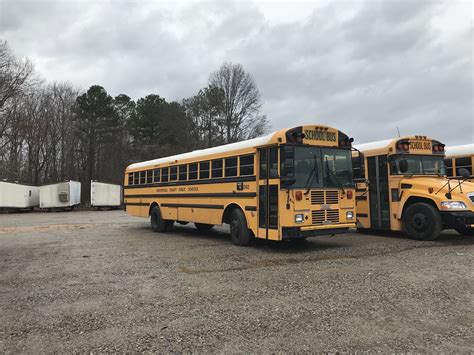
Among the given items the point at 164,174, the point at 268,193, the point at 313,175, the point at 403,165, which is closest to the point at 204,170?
the point at 164,174

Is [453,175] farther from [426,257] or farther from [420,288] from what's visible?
[420,288]

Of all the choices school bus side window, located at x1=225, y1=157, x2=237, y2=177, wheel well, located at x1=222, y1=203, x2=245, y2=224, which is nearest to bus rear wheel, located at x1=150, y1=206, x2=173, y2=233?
wheel well, located at x1=222, y1=203, x2=245, y2=224

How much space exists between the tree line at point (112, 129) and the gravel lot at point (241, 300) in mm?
29474

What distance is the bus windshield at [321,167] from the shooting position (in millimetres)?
8273

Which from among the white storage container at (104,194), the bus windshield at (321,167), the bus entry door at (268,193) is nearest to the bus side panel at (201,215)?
the bus entry door at (268,193)

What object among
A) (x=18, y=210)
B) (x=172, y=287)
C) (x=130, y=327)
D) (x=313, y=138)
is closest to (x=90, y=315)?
(x=130, y=327)

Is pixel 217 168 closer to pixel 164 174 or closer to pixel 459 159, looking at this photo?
pixel 164 174

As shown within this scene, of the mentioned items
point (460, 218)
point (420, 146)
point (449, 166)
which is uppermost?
point (420, 146)

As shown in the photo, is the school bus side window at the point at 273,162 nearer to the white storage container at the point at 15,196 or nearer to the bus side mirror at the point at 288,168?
the bus side mirror at the point at 288,168

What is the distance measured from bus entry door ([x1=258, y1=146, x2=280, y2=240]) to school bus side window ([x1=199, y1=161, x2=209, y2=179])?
2.39 metres

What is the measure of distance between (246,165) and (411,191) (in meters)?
4.33

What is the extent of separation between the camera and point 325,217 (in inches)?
329

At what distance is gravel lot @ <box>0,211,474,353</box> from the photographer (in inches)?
143

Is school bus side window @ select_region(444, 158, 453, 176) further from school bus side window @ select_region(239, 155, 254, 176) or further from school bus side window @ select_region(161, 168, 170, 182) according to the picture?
school bus side window @ select_region(161, 168, 170, 182)
